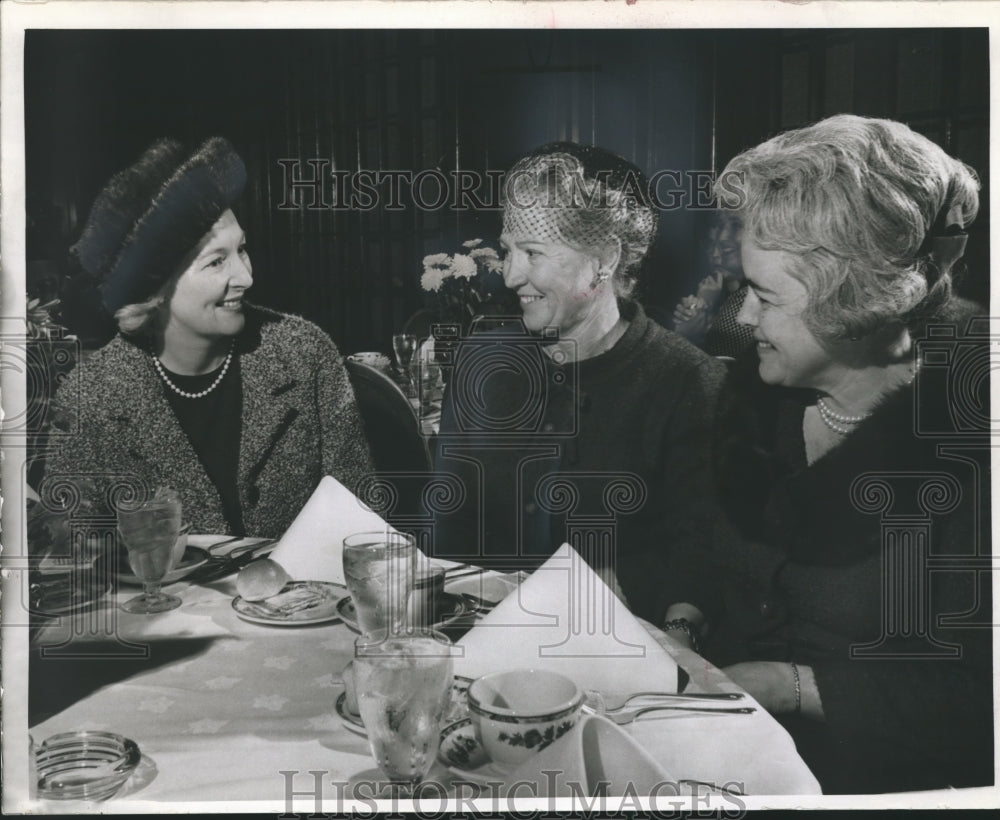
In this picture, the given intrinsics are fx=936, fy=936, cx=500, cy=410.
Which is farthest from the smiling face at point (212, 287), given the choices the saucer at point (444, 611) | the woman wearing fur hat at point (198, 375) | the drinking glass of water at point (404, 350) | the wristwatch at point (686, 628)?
the wristwatch at point (686, 628)

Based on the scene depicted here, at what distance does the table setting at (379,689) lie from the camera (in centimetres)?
111

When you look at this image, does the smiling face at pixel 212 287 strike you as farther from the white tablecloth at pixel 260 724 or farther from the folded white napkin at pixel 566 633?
the folded white napkin at pixel 566 633

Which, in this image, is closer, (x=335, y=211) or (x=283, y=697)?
(x=283, y=697)

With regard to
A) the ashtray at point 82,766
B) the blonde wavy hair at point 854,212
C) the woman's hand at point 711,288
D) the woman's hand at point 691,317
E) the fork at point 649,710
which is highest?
the blonde wavy hair at point 854,212

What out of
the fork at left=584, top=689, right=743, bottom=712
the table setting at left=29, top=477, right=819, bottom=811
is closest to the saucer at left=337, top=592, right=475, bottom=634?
the table setting at left=29, top=477, right=819, bottom=811

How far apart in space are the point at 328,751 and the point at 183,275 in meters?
0.74

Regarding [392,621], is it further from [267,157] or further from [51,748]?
[267,157]

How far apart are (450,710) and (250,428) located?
577mm

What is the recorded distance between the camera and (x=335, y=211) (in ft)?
4.71

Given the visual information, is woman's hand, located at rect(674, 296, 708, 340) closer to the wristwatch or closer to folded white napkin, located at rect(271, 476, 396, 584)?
the wristwatch

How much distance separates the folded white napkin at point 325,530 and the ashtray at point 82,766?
0.34 m

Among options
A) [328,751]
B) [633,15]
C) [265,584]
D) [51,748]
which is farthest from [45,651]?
[633,15]

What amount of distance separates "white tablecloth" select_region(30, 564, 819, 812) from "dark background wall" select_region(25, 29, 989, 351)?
534mm

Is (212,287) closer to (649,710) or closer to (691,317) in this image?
(691,317)
